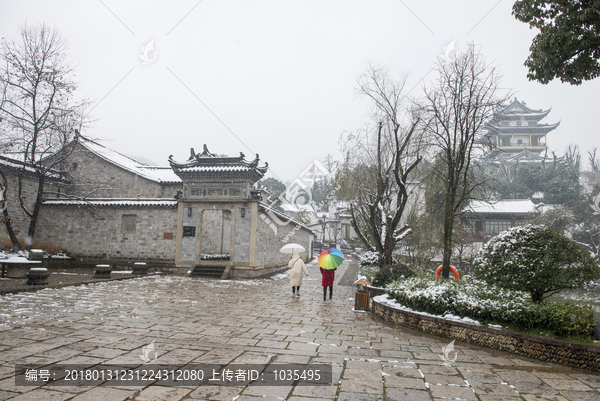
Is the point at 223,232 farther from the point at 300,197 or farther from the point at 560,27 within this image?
the point at 300,197

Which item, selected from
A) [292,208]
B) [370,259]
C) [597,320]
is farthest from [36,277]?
[292,208]

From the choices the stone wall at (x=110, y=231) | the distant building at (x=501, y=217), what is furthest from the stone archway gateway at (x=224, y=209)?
the distant building at (x=501, y=217)

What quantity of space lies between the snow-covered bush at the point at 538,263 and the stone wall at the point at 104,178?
1854cm

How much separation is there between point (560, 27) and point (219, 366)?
22.4 feet

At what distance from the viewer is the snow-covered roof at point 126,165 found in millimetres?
20172

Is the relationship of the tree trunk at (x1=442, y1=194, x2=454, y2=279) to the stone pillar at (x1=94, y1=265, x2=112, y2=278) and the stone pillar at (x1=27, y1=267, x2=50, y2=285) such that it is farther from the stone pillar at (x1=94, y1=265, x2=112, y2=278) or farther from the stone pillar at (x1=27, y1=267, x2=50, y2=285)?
the stone pillar at (x1=94, y1=265, x2=112, y2=278)

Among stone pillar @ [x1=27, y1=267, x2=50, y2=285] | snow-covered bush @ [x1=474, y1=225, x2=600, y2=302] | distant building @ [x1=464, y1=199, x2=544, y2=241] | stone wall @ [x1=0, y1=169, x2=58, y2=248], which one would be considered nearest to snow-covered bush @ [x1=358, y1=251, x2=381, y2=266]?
snow-covered bush @ [x1=474, y1=225, x2=600, y2=302]

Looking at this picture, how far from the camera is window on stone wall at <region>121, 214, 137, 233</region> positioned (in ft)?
55.2

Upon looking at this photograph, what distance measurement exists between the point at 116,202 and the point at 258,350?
15037mm

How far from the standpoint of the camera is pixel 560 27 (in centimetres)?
526

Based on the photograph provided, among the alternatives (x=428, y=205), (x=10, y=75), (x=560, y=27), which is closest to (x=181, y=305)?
(x=560, y=27)

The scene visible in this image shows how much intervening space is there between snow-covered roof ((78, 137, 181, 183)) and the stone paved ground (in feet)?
42.4

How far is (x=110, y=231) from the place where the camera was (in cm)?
1691

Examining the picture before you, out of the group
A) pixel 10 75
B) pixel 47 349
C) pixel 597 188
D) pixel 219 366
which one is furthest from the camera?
pixel 597 188
